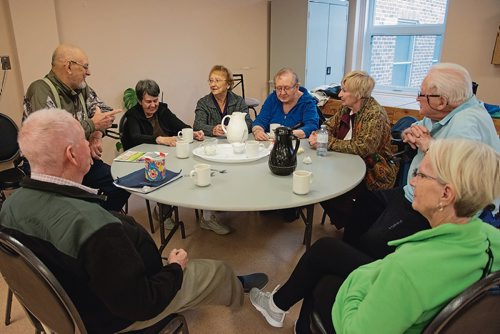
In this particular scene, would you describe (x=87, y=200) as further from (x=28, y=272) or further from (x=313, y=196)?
(x=313, y=196)

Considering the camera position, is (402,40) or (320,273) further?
(402,40)

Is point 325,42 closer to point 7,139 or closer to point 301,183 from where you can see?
point 301,183

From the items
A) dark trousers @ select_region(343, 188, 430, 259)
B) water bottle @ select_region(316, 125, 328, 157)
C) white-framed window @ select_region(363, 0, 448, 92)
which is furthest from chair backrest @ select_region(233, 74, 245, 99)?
dark trousers @ select_region(343, 188, 430, 259)

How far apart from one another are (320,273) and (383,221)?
1.62 ft

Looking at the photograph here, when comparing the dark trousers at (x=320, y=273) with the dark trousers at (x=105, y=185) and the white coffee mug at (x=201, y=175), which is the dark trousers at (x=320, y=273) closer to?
the white coffee mug at (x=201, y=175)

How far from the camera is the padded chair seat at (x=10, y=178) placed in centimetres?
254

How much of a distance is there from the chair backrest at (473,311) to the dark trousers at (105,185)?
2061 mm

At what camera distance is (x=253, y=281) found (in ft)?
6.75

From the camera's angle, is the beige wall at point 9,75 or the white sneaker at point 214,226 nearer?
the white sneaker at point 214,226

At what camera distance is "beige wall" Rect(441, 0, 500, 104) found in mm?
3375

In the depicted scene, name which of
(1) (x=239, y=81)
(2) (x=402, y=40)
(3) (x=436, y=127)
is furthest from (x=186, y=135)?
(2) (x=402, y=40)

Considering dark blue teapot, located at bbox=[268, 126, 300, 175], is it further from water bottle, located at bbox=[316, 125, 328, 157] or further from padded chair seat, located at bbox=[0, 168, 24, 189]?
padded chair seat, located at bbox=[0, 168, 24, 189]

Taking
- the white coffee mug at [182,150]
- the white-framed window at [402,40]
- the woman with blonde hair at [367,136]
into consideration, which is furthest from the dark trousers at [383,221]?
the white-framed window at [402,40]

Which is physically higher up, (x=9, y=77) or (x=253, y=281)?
(x=9, y=77)
